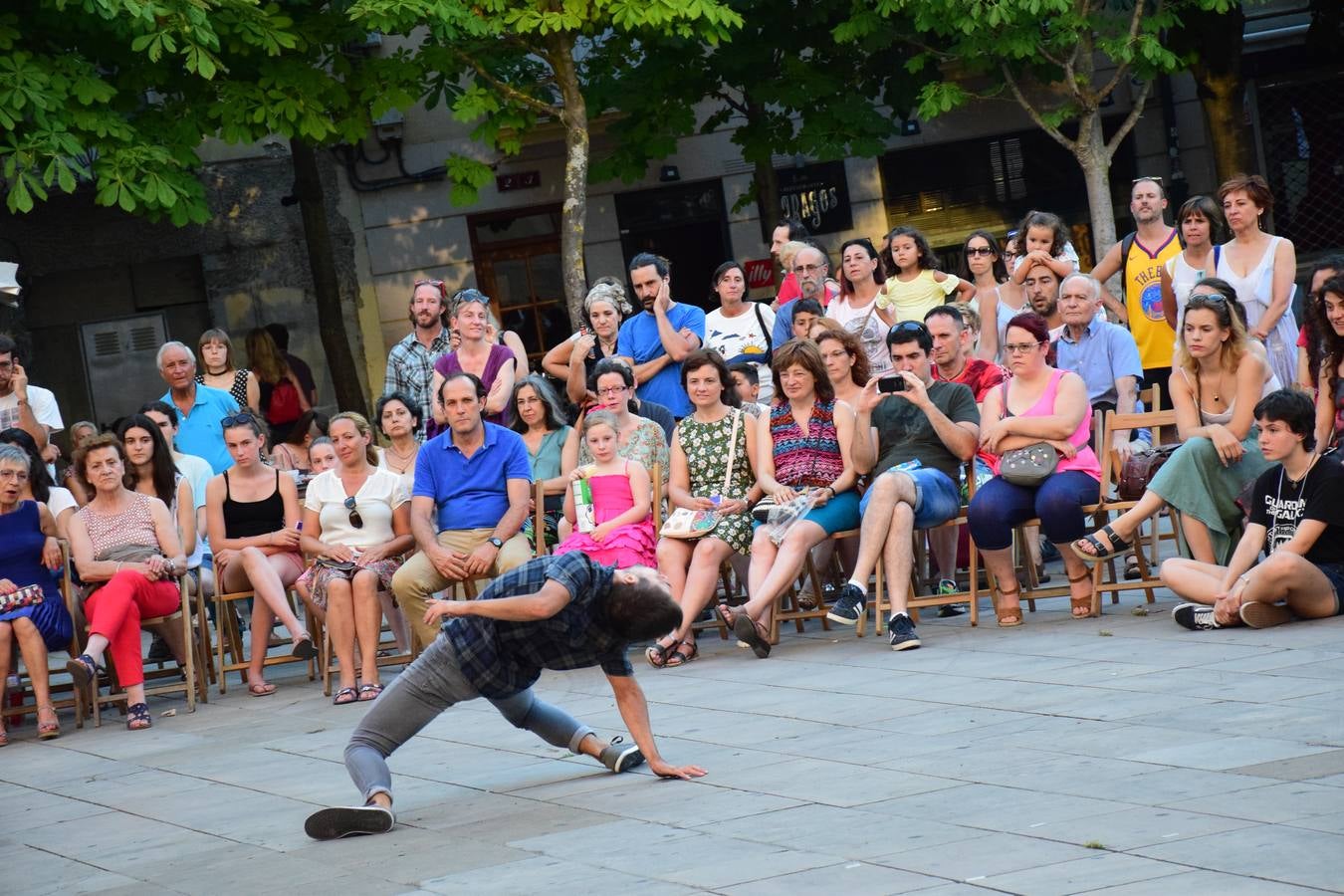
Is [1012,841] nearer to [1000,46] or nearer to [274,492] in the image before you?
[274,492]

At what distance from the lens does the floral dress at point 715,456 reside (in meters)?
10.5

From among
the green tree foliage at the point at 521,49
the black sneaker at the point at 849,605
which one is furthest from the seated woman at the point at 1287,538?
the green tree foliage at the point at 521,49

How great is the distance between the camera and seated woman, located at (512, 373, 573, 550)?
1138 centimetres

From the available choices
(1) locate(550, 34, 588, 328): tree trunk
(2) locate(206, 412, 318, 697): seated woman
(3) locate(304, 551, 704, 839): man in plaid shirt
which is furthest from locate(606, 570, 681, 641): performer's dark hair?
(1) locate(550, 34, 588, 328): tree trunk

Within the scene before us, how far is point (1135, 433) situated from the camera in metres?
10.7

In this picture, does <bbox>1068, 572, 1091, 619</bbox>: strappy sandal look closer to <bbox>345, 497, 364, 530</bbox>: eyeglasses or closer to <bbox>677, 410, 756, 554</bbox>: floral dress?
<bbox>677, 410, 756, 554</bbox>: floral dress

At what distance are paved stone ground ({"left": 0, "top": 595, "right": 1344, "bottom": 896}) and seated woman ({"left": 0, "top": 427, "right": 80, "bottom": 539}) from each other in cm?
154

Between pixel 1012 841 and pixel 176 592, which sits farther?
pixel 176 592

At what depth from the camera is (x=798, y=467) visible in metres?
10.2

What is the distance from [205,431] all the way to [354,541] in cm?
260

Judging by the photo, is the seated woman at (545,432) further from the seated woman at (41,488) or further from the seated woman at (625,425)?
the seated woman at (41,488)

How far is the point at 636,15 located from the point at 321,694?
8969mm

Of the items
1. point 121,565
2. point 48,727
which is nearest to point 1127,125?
point 121,565

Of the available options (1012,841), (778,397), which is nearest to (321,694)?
(778,397)
